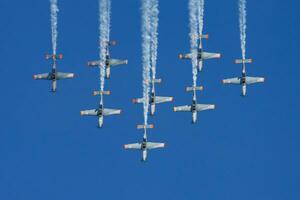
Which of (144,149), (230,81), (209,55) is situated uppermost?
(209,55)

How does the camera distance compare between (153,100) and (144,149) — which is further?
(144,149)

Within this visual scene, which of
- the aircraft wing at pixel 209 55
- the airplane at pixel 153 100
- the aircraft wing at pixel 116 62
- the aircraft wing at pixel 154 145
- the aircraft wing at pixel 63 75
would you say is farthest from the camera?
the aircraft wing at pixel 116 62

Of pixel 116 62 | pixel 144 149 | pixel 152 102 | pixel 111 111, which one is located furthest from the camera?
pixel 111 111

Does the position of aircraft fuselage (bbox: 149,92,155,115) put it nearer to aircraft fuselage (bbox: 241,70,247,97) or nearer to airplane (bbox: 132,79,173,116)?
airplane (bbox: 132,79,173,116)

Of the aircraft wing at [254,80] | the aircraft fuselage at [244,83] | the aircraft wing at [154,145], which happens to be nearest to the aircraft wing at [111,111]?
the aircraft wing at [154,145]

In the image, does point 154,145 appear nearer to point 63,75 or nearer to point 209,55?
point 209,55

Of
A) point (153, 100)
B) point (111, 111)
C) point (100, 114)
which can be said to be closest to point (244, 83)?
point (153, 100)

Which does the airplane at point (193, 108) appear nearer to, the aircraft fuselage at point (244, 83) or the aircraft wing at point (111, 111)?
the aircraft fuselage at point (244, 83)

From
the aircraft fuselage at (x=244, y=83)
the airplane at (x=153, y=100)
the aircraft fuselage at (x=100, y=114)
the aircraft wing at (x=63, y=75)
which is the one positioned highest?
the aircraft wing at (x=63, y=75)

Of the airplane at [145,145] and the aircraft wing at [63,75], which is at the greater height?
the aircraft wing at [63,75]

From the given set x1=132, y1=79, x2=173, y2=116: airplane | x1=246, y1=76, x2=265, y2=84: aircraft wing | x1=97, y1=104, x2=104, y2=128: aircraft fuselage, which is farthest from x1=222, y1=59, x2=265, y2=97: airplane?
x1=97, y1=104, x2=104, y2=128: aircraft fuselage

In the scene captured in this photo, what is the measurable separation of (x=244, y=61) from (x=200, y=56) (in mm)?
3464

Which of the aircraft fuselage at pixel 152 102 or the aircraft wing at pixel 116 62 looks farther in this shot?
the aircraft wing at pixel 116 62

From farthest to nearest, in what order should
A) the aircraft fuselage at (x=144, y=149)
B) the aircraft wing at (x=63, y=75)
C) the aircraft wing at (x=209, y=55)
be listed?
the aircraft wing at (x=63, y=75)
the aircraft fuselage at (x=144, y=149)
the aircraft wing at (x=209, y=55)
